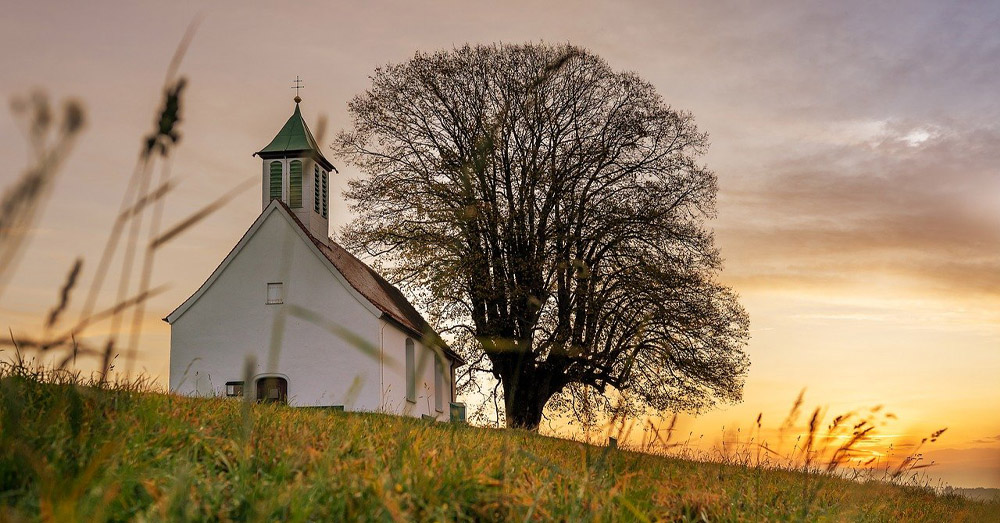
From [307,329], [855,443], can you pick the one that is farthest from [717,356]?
[855,443]

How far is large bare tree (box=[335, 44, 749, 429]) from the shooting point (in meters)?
24.8

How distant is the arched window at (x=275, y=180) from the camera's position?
1134 inches

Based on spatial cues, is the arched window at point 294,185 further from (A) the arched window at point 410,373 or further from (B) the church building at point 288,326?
(A) the arched window at point 410,373

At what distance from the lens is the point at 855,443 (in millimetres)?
6180

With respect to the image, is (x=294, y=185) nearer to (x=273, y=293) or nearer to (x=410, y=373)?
(x=273, y=293)

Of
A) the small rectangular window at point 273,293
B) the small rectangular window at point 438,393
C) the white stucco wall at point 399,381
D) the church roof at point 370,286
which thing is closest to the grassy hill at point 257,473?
the white stucco wall at point 399,381

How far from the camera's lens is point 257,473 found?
166 inches

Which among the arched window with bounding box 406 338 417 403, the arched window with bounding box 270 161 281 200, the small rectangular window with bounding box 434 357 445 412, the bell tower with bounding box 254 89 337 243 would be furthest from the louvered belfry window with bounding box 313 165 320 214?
the small rectangular window with bounding box 434 357 445 412

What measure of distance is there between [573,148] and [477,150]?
932 inches

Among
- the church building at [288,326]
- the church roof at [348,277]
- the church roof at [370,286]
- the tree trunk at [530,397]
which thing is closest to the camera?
the church building at [288,326]

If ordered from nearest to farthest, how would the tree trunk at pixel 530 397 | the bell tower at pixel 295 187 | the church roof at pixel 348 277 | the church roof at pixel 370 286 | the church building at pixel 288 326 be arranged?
the church building at pixel 288 326, the church roof at pixel 348 277, the tree trunk at pixel 530 397, the church roof at pixel 370 286, the bell tower at pixel 295 187

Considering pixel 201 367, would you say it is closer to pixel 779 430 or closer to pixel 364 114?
pixel 364 114

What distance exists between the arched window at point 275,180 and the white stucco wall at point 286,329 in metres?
2.73

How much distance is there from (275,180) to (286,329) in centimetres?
684
